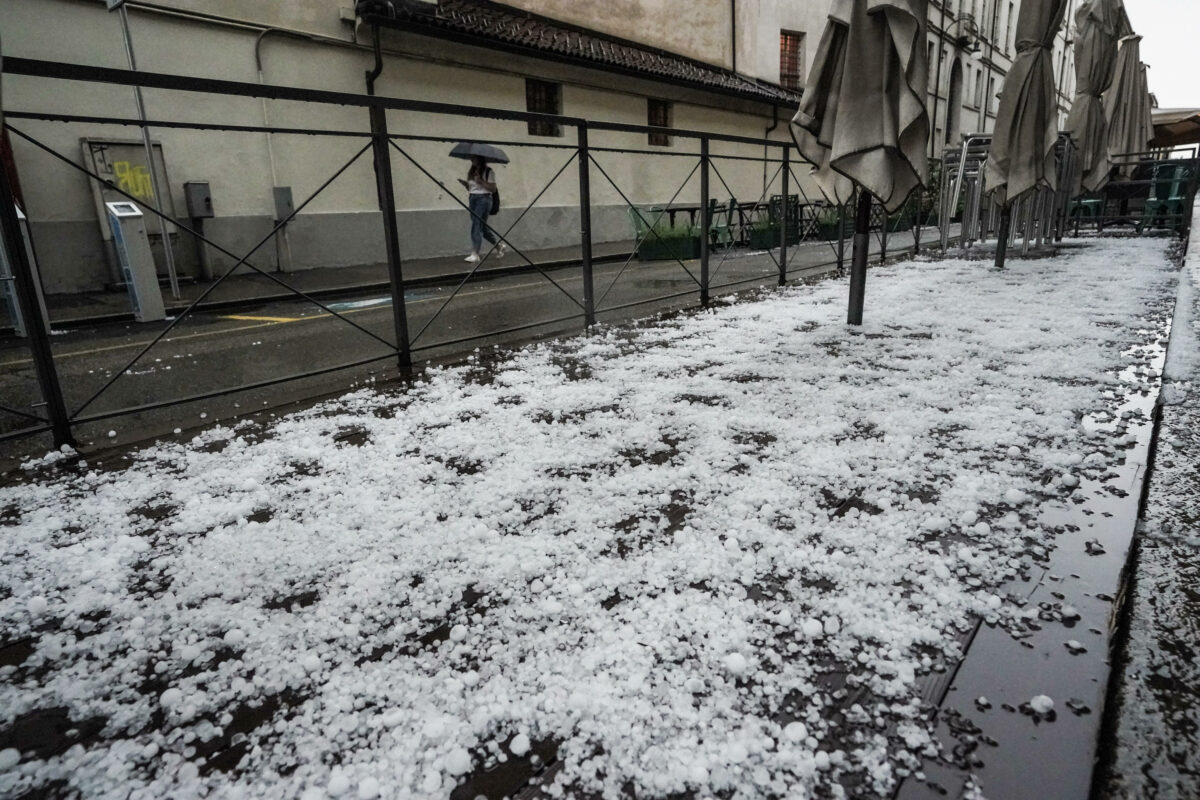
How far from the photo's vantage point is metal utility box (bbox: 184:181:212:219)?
7.67 meters

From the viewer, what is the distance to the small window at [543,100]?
38.5 feet

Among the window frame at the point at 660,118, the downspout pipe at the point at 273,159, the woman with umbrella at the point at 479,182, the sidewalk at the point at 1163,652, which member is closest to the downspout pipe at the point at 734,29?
the window frame at the point at 660,118

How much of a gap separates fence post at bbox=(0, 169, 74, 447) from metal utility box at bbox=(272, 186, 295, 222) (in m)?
6.93

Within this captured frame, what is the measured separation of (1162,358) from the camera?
10.4 ft

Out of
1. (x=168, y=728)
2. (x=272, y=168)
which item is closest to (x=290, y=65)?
(x=272, y=168)

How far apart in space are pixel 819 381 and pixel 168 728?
106 inches

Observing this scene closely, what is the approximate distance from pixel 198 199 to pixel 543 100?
6619 mm

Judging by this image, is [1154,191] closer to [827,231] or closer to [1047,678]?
[827,231]

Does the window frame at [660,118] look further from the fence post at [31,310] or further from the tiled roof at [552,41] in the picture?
the fence post at [31,310]

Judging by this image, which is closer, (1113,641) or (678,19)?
(1113,641)

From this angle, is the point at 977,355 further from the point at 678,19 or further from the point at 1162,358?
the point at 678,19

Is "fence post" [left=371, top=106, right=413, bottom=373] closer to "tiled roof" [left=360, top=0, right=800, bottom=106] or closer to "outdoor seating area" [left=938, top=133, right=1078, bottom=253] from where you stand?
"tiled roof" [left=360, top=0, right=800, bottom=106]

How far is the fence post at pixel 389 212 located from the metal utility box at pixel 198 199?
231 inches

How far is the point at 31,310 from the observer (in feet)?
7.21
